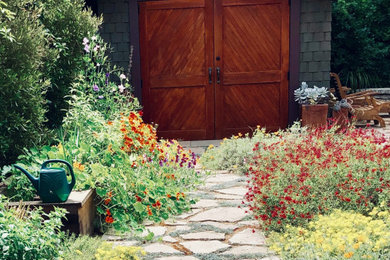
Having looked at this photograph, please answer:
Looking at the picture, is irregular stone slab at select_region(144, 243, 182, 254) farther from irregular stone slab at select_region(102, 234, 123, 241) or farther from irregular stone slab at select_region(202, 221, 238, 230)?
irregular stone slab at select_region(202, 221, 238, 230)

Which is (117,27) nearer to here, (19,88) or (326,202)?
(19,88)

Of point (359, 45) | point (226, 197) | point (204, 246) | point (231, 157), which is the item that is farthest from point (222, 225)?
point (359, 45)

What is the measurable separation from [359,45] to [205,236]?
394 inches

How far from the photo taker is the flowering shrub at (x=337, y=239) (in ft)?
10.6

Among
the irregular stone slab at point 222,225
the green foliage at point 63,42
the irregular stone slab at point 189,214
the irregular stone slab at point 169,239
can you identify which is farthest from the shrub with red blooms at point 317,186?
the green foliage at point 63,42

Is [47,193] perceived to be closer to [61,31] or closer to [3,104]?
[3,104]

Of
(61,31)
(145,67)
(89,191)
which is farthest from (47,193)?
(145,67)

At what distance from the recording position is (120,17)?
28.2 ft

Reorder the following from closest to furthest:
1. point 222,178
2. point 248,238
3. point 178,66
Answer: point 248,238
point 222,178
point 178,66

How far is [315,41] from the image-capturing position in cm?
876

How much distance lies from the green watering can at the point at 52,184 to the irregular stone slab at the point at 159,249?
2.54 feet

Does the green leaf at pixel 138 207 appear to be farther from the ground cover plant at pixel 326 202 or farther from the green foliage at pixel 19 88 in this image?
the green foliage at pixel 19 88

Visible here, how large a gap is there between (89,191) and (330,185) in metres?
2.14

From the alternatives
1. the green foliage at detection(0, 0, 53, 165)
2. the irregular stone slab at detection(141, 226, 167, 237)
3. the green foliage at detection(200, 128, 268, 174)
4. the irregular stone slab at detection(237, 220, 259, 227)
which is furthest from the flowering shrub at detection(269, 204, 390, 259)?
the green foliage at detection(0, 0, 53, 165)
